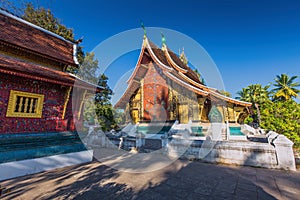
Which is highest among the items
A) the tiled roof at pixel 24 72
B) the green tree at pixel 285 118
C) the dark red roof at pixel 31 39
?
the dark red roof at pixel 31 39

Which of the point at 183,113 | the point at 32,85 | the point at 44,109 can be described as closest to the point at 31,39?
the point at 32,85

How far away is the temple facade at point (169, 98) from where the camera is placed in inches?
430

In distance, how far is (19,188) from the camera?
3668mm

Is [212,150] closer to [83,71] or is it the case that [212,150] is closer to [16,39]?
[16,39]

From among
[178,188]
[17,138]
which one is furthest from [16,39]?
[178,188]

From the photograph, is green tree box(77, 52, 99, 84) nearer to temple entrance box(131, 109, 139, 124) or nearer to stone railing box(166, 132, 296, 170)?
temple entrance box(131, 109, 139, 124)

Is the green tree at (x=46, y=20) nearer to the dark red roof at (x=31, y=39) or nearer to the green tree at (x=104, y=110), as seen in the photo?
the green tree at (x=104, y=110)

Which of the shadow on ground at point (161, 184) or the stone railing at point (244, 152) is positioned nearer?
the shadow on ground at point (161, 184)

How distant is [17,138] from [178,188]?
18.1 ft

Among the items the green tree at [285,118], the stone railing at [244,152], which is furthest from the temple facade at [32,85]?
the green tree at [285,118]

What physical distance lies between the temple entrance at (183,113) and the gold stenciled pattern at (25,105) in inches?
352

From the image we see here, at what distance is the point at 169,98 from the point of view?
12742 millimetres

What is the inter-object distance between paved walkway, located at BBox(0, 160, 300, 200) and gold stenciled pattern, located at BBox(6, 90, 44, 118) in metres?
2.25

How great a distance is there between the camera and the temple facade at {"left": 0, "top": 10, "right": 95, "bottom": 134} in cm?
502
